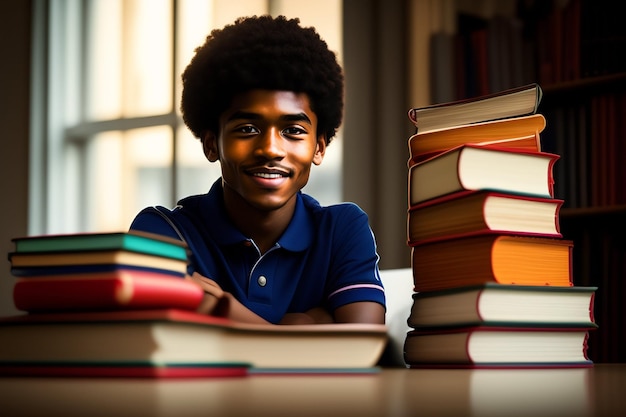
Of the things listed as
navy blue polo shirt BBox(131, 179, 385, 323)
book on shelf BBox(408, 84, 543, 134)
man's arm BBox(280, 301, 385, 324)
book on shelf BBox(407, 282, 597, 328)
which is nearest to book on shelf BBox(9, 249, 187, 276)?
book on shelf BBox(407, 282, 597, 328)

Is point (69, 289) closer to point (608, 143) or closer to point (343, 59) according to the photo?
point (608, 143)

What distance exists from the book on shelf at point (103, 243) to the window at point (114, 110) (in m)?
2.88

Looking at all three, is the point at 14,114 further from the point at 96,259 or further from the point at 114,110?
the point at 96,259

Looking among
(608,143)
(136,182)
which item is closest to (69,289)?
(608,143)

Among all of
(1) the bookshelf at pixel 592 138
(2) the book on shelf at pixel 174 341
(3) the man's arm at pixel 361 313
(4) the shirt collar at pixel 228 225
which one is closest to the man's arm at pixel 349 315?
(3) the man's arm at pixel 361 313

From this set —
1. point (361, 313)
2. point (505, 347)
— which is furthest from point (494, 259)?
point (361, 313)

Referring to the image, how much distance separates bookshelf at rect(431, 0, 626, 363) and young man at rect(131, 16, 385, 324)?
44.3 inches

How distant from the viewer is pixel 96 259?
0.60 m

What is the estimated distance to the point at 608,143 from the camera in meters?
2.45

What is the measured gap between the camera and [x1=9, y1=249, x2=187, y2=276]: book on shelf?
59 cm

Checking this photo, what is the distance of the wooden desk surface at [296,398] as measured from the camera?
0.40 m

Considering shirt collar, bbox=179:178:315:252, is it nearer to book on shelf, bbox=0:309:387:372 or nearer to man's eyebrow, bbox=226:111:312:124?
man's eyebrow, bbox=226:111:312:124

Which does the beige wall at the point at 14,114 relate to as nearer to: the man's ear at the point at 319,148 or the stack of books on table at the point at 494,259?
the man's ear at the point at 319,148

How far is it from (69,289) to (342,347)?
0.21 meters
